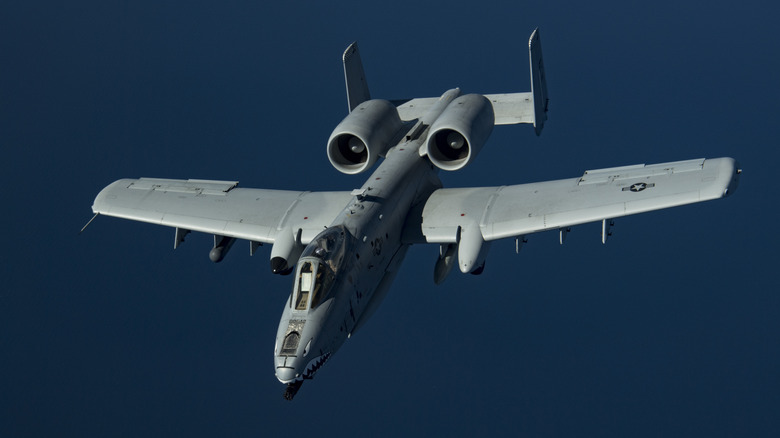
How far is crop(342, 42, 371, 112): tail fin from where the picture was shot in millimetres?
32094

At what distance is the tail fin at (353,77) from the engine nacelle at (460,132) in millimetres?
4127

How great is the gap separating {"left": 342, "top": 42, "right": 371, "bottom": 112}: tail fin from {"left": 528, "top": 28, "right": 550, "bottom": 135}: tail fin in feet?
17.0

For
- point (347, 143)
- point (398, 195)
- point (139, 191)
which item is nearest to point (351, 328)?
point (398, 195)

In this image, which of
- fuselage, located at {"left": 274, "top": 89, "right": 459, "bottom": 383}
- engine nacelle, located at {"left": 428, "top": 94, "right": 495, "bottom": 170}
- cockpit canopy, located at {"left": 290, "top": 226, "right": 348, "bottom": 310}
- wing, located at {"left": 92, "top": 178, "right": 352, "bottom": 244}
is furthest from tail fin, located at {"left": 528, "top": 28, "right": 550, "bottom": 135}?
cockpit canopy, located at {"left": 290, "top": 226, "right": 348, "bottom": 310}

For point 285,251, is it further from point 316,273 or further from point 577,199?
point 577,199

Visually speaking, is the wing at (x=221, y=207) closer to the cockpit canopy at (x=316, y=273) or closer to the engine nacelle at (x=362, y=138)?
the engine nacelle at (x=362, y=138)

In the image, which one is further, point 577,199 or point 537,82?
point 537,82

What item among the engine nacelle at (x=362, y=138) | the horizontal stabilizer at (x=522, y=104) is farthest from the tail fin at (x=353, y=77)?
the engine nacelle at (x=362, y=138)

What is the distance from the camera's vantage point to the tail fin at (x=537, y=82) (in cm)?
2972

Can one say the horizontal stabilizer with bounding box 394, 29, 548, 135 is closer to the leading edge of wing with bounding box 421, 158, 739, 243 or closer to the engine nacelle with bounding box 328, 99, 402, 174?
the engine nacelle with bounding box 328, 99, 402, 174

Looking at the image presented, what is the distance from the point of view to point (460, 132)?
27391 millimetres

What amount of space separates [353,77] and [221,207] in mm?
6165

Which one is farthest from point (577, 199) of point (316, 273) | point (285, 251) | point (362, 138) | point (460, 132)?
point (285, 251)

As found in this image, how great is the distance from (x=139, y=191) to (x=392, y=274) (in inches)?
283
